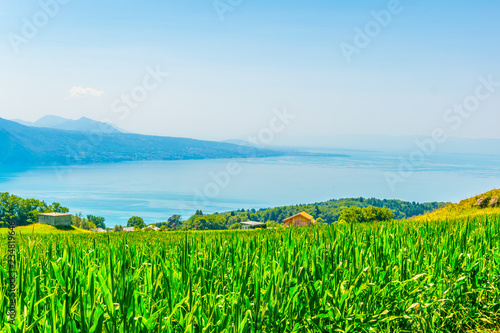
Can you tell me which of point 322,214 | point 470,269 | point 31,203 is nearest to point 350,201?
point 322,214

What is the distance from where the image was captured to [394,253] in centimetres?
405

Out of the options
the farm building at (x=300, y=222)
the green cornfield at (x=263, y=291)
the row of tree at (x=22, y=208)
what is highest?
the green cornfield at (x=263, y=291)

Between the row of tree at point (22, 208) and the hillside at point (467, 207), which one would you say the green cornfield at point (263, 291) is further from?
the row of tree at point (22, 208)

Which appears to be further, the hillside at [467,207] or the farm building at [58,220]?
the farm building at [58,220]

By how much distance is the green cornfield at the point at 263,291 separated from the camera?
224cm

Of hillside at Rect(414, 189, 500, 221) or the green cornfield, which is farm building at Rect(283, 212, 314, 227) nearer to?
the green cornfield

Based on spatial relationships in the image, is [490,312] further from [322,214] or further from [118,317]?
[322,214]

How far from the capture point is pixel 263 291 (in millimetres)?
2791

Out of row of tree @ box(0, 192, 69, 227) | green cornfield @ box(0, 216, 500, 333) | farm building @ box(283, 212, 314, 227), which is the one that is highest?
green cornfield @ box(0, 216, 500, 333)

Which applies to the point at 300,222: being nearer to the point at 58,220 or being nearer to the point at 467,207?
the point at 467,207

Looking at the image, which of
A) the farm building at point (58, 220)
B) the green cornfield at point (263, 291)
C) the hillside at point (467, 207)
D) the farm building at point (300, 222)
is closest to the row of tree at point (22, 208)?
the farm building at point (58, 220)

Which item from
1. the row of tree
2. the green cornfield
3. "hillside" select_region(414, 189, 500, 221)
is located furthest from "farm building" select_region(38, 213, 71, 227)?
the green cornfield

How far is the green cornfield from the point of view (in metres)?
2.24

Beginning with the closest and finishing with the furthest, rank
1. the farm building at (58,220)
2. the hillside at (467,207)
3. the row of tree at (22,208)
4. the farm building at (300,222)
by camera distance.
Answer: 1. the farm building at (300,222)
2. the hillside at (467,207)
3. the farm building at (58,220)
4. the row of tree at (22,208)
